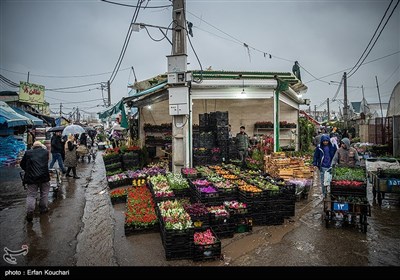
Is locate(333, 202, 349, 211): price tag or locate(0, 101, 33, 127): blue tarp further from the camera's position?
locate(0, 101, 33, 127): blue tarp

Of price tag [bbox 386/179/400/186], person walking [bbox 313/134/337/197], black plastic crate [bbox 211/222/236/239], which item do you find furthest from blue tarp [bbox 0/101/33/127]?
price tag [bbox 386/179/400/186]

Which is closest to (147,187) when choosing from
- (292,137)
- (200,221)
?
(200,221)

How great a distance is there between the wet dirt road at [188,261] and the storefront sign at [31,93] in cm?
1957

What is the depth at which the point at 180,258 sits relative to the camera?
207 inches

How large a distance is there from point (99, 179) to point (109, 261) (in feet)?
28.9

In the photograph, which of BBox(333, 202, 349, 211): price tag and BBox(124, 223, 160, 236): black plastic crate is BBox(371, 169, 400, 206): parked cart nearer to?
BBox(333, 202, 349, 211): price tag

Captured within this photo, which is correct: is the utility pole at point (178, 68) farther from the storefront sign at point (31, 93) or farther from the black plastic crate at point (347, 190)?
the storefront sign at point (31, 93)

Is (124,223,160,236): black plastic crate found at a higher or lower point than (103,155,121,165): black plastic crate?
lower

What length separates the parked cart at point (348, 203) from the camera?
6355 millimetres

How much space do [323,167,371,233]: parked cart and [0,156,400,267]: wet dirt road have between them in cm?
30

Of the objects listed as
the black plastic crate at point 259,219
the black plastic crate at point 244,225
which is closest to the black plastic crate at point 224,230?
the black plastic crate at point 244,225

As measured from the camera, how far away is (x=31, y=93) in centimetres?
2589

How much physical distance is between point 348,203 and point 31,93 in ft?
93.8

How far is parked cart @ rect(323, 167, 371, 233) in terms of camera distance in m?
6.36
